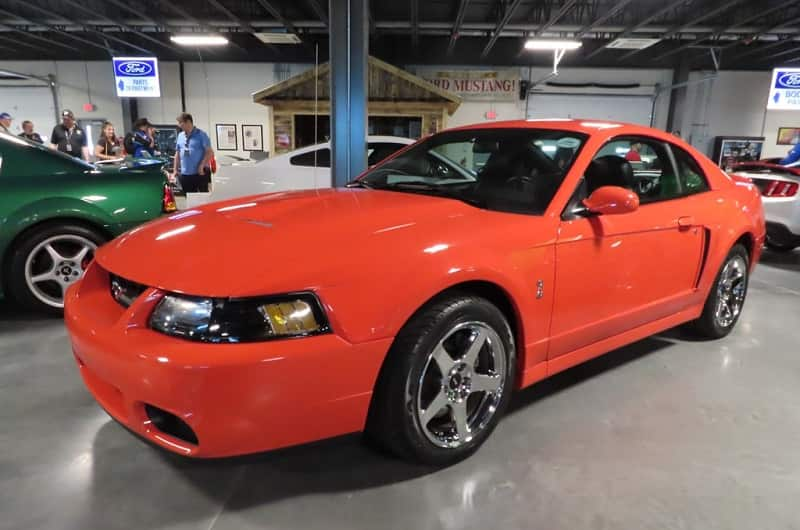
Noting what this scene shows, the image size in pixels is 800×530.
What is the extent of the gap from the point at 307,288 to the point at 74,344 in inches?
36.7

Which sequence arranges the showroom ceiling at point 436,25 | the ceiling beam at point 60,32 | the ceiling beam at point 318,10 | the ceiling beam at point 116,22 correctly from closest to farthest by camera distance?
the ceiling beam at point 318,10 → the showroom ceiling at point 436,25 → the ceiling beam at point 116,22 → the ceiling beam at point 60,32

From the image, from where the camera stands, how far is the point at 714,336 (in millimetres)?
3195

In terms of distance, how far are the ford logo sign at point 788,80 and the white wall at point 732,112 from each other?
3.72m

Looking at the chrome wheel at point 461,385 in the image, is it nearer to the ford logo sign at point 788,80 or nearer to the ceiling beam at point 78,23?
the ceiling beam at point 78,23

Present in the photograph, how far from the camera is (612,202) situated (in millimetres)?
2016

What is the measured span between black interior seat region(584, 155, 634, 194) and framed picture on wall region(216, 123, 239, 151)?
14845 mm

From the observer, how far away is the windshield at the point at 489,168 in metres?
2.12

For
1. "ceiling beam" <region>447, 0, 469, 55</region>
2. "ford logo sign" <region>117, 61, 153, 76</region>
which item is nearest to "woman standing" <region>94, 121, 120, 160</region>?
"ford logo sign" <region>117, 61, 153, 76</region>

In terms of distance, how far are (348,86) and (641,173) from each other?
342 cm

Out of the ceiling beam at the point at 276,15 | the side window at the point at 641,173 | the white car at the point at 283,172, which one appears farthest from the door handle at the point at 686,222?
the ceiling beam at the point at 276,15

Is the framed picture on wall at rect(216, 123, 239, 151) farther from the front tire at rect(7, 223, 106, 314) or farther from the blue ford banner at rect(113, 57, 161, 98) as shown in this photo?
the front tire at rect(7, 223, 106, 314)

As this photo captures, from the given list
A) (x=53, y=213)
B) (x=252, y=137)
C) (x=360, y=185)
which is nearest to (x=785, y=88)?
(x=360, y=185)

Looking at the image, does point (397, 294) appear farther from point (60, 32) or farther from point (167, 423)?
point (60, 32)

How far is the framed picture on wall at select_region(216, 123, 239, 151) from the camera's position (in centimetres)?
1564
